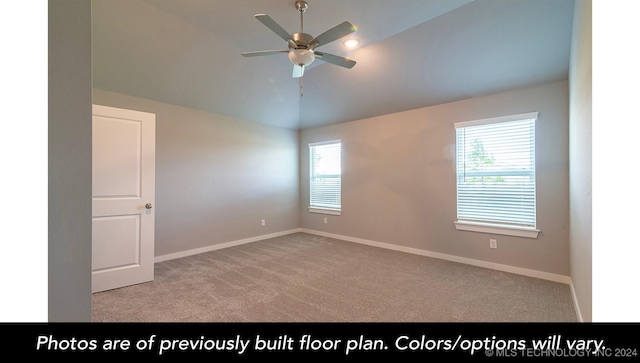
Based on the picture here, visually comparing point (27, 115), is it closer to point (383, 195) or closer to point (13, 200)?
point (13, 200)

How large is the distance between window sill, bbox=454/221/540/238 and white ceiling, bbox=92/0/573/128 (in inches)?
73.4

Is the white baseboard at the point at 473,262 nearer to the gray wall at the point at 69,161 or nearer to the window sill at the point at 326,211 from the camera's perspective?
the window sill at the point at 326,211

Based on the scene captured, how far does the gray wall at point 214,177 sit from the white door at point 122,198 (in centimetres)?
67

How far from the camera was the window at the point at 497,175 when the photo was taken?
3197 mm

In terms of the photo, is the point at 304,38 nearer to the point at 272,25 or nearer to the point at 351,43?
the point at 272,25


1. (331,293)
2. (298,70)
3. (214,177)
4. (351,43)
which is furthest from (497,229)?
(214,177)

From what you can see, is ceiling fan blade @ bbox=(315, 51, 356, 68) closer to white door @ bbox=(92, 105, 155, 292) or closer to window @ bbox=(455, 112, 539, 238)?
window @ bbox=(455, 112, 539, 238)

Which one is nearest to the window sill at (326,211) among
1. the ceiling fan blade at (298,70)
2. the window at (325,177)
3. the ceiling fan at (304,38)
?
the window at (325,177)

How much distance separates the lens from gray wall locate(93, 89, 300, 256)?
3830mm

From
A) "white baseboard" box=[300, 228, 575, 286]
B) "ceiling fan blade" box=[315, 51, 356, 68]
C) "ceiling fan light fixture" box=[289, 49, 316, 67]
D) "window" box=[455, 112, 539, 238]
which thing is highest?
"ceiling fan blade" box=[315, 51, 356, 68]

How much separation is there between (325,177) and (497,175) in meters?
3.19

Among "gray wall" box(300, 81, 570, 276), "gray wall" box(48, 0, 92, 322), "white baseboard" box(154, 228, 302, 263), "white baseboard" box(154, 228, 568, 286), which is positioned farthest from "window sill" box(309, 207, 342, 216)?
"gray wall" box(48, 0, 92, 322)
